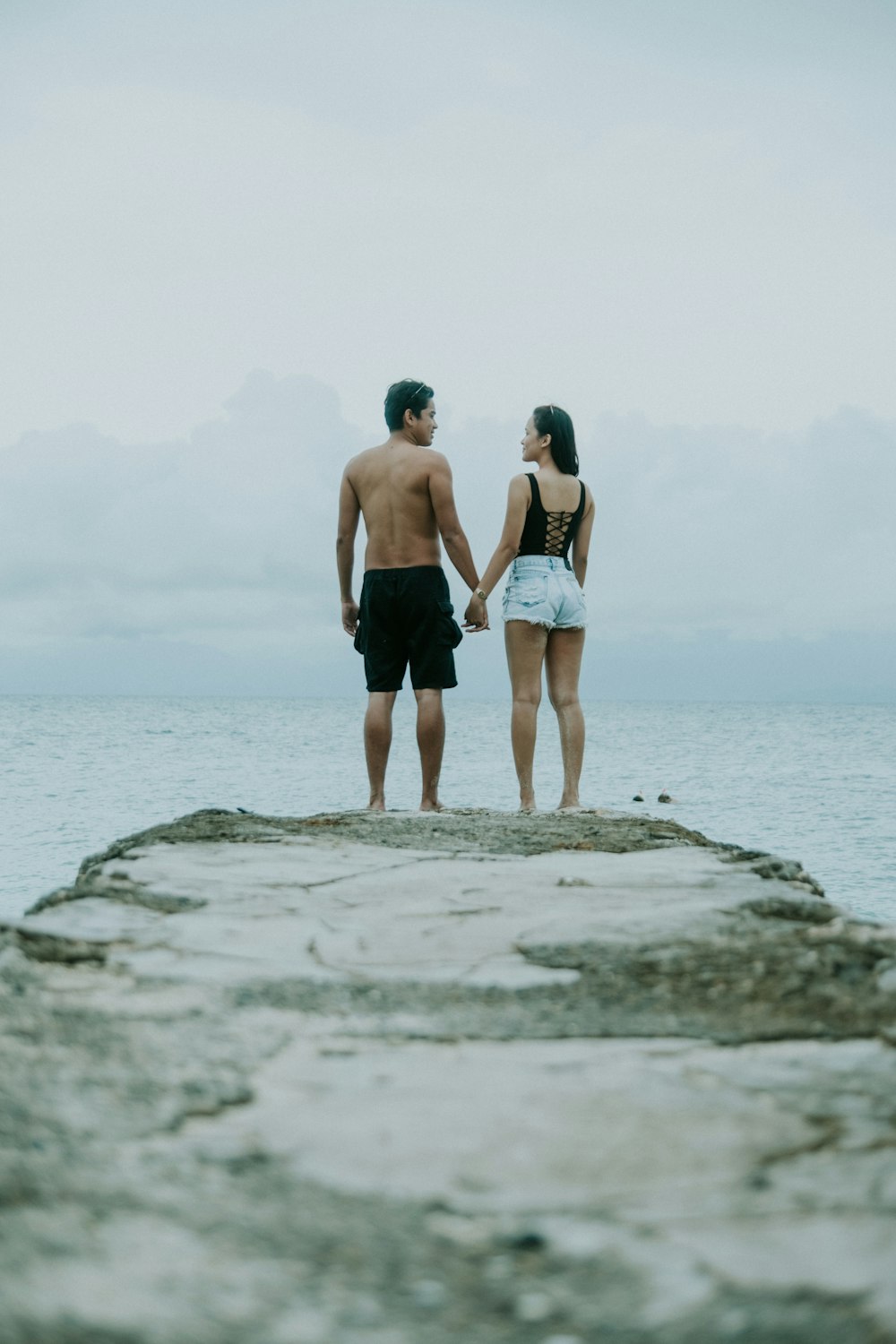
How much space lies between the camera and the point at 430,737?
5.66m

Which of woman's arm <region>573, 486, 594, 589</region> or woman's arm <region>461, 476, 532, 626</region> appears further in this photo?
woman's arm <region>573, 486, 594, 589</region>

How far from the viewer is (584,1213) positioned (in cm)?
120

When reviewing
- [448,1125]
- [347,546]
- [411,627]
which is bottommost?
[448,1125]

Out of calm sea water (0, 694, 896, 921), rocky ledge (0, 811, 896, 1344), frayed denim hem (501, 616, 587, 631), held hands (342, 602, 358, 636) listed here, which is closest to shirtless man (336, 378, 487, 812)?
frayed denim hem (501, 616, 587, 631)

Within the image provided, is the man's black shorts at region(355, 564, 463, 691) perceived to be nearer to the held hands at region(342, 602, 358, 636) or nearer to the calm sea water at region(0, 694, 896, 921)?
the held hands at region(342, 602, 358, 636)

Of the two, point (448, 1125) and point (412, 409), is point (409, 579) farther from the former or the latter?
point (448, 1125)

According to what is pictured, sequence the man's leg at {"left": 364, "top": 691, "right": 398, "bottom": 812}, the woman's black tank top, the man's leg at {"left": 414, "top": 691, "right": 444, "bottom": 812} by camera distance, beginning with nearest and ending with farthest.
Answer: the man's leg at {"left": 414, "top": 691, "right": 444, "bottom": 812} < the man's leg at {"left": 364, "top": 691, "right": 398, "bottom": 812} < the woman's black tank top

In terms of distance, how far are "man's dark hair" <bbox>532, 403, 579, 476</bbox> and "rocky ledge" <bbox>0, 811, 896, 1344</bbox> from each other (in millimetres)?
3706

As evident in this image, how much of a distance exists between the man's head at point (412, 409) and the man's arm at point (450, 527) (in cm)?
22

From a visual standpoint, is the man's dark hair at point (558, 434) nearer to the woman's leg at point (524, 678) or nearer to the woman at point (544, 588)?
the woman at point (544, 588)

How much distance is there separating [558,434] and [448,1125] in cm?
493

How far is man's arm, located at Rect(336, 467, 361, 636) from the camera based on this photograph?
5.95 meters

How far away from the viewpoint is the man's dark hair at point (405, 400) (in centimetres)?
589

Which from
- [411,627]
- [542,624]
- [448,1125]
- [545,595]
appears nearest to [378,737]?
[411,627]
